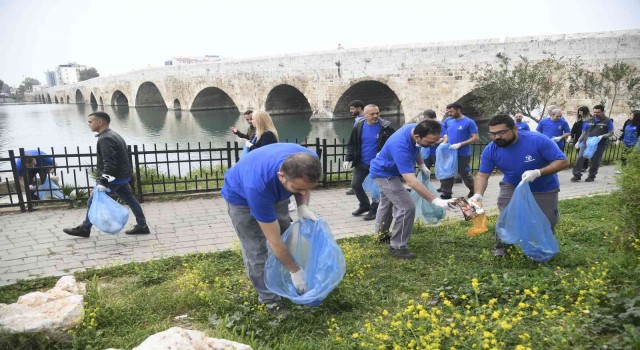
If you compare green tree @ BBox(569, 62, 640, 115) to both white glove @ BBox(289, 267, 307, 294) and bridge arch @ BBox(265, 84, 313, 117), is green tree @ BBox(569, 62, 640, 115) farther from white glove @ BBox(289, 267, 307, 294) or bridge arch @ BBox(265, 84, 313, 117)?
bridge arch @ BBox(265, 84, 313, 117)

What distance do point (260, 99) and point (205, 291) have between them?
82.9 feet

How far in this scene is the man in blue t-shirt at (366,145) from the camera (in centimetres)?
588

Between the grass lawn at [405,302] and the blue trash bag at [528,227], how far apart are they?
0.16m

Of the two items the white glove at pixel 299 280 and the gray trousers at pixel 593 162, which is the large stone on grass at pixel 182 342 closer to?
the white glove at pixel 299 280

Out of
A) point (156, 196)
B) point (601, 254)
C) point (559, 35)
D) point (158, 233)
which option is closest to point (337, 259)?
point (601, 254)

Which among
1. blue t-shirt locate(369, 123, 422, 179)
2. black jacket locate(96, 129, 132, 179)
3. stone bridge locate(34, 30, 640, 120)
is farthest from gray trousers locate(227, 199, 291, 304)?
stone bridge locate(34, 30, 640, 120)

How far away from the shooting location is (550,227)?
3773 mm

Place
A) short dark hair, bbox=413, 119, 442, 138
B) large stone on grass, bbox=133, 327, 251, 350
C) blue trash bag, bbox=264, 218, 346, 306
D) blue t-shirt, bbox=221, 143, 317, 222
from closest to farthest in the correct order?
large stone on grass, bbox=133, 327, 251, 350 → blue t-shirt, bbox=221, 143, 317, 222 → blue trash bag, bbox=264, 218, 346, 306 → short dark hair, bbox=413, 119, 442, 138

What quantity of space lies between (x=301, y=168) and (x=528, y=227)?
7.48 ft

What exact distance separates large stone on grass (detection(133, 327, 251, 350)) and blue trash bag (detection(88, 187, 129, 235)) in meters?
3.01

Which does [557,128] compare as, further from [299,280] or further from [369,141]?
[299,280]

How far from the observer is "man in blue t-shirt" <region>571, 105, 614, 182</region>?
805cm

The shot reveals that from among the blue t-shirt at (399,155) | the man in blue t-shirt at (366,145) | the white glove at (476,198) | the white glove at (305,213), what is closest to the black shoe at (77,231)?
the white glove at (305,213)

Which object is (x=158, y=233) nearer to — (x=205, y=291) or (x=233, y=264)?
(x=233, y=264)
